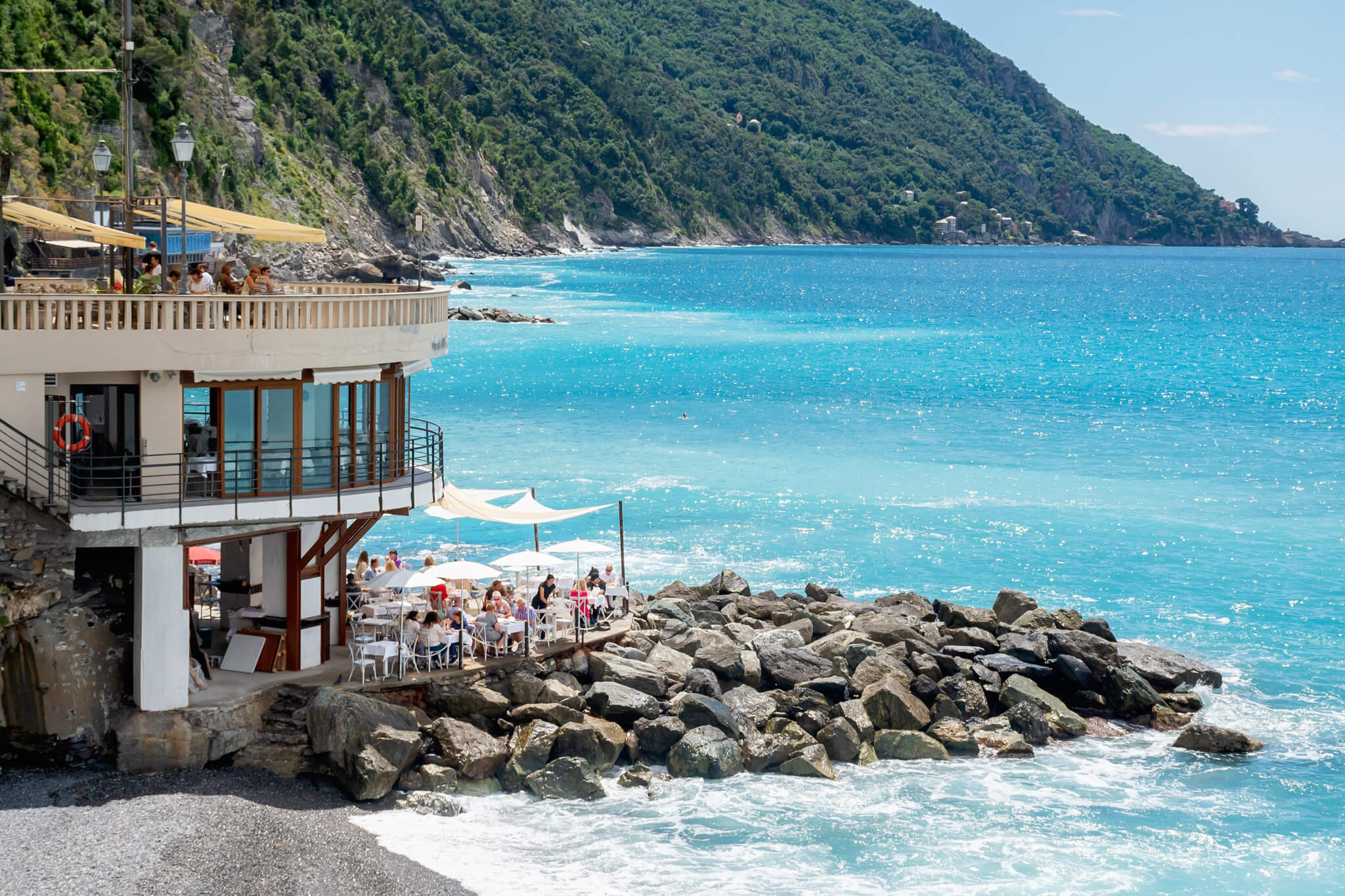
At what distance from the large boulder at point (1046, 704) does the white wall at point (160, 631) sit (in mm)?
13635

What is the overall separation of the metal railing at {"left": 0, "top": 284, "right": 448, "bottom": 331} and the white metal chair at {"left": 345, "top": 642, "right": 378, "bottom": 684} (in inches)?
195

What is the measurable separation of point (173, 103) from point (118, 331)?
65859 millimetres

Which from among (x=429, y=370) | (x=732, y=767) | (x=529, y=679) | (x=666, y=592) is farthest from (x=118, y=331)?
(x=429, y=370)

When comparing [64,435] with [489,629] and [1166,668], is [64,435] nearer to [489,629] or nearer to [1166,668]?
[489,629]

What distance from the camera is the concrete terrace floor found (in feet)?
66.8

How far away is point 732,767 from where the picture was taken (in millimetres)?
21984

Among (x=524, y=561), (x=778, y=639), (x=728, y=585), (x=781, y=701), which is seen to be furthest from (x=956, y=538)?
(x=524, y=561)

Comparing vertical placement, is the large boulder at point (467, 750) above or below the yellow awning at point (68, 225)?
below

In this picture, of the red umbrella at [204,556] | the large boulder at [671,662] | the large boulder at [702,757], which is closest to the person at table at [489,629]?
the large boulder at [671,662]

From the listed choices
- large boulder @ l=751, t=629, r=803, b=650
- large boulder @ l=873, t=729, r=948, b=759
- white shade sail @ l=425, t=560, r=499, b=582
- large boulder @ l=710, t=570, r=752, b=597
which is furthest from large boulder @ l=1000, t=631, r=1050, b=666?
white shade sail @ l=425, t=560, r=499, b=582

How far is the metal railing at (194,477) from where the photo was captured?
749 inches

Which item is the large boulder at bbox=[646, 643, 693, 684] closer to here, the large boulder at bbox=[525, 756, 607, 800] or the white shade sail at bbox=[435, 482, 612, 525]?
the white shade sail at bbox=[435, 482, 612, 525]

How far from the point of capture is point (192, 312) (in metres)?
19.4

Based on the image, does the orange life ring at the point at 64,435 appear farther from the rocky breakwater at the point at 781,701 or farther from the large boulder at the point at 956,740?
the large boulder at the point at 956,740
